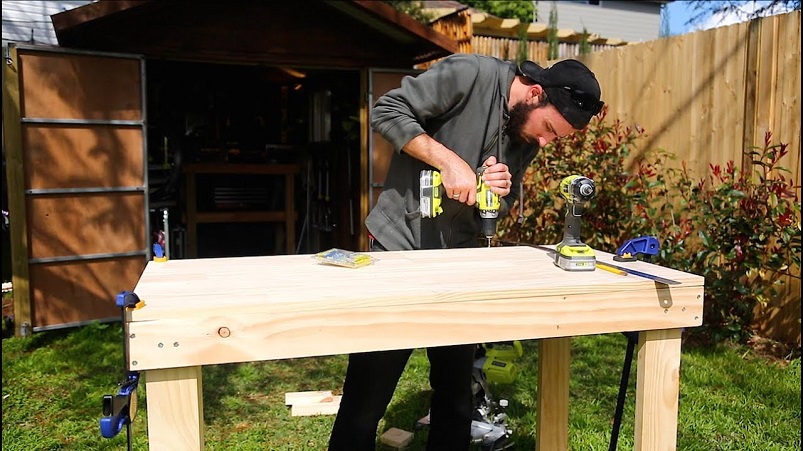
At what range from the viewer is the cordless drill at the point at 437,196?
2023 millimetres

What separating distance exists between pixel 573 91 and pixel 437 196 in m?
0.56

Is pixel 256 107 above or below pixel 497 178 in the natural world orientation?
above

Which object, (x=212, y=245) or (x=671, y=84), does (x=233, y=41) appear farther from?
(x=671, y=84)

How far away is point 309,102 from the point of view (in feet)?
26.2

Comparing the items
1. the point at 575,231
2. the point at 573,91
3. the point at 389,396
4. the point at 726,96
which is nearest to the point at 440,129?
the point at 573,91

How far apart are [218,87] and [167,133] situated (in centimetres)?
149

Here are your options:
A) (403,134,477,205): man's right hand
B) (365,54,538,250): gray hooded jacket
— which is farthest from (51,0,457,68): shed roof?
(403,134,477,205): man's right hand

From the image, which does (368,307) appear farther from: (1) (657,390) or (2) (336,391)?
(2) (336,391)

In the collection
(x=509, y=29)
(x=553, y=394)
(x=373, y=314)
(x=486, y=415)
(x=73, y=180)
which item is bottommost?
(x=486, y=415)

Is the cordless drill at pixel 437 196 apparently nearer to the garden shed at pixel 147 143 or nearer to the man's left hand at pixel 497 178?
the man's left hand at pixel 497 178

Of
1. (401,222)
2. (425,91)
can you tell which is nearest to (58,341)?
(401,222)

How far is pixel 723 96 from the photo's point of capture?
4.60 metres

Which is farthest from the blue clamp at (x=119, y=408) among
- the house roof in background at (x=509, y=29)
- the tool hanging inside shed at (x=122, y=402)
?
the house roof in background at (x=509, y=29)

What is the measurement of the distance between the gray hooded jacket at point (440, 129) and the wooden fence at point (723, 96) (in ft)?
9.33
